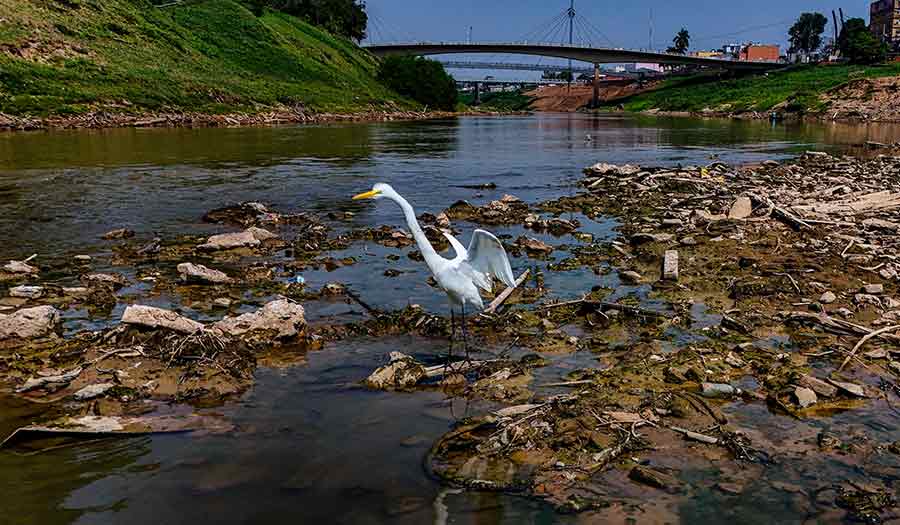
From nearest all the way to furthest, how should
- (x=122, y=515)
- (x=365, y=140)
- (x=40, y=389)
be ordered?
(x=122, y=515) < (x=40, y=389) < (x=365, y=140)

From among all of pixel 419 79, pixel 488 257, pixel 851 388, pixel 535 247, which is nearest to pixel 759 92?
pixel 419 79

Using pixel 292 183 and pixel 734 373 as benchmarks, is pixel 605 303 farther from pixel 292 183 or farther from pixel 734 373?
pixel 292 183

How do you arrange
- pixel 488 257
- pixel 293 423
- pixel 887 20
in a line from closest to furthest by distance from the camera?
pixel 293 423 < pixel 488 257 < pixel 887 20

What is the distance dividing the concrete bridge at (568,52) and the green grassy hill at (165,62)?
3949 cm

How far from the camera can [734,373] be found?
22.2 feet

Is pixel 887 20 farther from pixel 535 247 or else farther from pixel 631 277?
pixel 631 277

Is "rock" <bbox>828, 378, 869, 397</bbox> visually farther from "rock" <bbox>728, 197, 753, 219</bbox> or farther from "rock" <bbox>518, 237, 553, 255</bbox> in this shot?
"rock" <bbox>728, 197, 753, 219</bbox>

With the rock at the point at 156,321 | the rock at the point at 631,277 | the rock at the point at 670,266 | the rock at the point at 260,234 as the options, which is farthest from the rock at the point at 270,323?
the rock at the point at 670,266

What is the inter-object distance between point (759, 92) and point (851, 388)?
4228 inches

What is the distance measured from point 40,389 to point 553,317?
19.3ft

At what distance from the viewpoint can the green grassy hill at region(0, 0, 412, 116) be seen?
48.2m

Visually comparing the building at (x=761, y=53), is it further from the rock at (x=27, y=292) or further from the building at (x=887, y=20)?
the rock at (x=27, y=292)

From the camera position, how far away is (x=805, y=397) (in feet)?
19.9

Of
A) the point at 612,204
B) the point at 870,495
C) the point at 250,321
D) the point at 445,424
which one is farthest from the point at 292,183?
the point at 870,495
